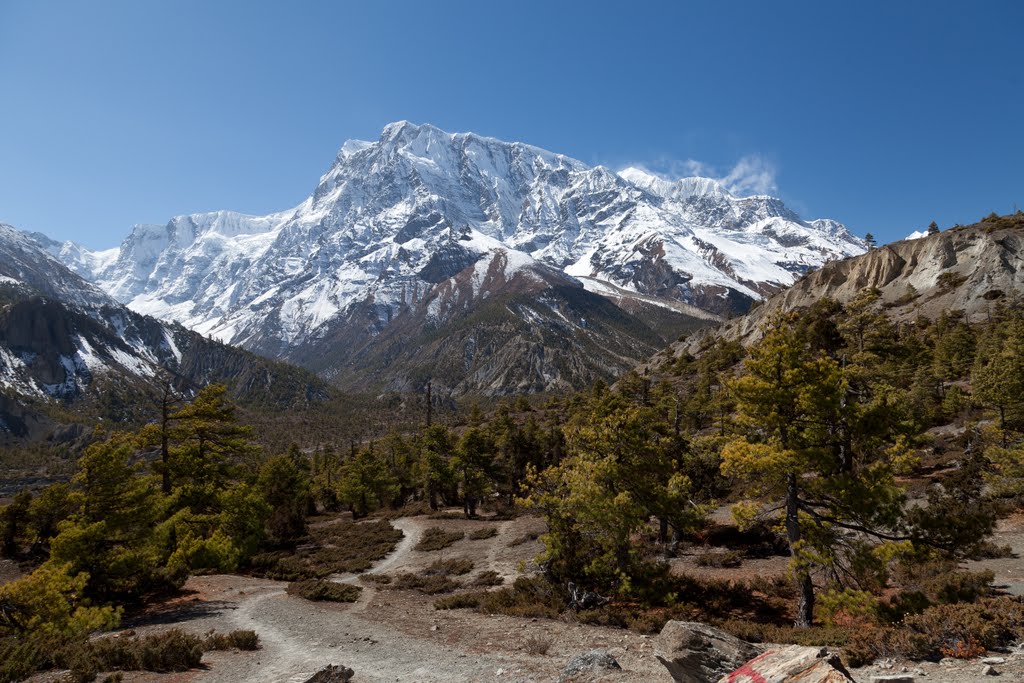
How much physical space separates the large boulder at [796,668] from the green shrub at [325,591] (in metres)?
20.2

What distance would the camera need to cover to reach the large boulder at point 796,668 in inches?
243

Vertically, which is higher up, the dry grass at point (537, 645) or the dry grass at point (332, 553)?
the dry grass at point (537, 645)

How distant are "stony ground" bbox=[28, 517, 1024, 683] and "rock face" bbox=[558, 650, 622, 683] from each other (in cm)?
43

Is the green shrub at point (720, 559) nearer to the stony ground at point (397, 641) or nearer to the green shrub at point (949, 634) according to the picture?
the stony ground at point (397, 641)

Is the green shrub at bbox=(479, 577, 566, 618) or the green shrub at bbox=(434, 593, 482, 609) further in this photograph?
the green shrub at bbox=(434, 593, 482, 609)

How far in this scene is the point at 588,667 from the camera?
455 inches

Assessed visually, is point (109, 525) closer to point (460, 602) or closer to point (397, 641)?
point (397, 641)

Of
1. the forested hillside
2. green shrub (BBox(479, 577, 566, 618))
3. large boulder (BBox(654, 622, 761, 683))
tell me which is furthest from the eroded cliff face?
large boulder (BBox(654, 622, 761, 683))

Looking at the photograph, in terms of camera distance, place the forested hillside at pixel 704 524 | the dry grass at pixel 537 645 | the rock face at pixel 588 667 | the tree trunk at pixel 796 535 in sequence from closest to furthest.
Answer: the rock face at pixel 588 667, the forested hillside at pixel 704 524, the dry grass at pixel 537 645, the tree trunk at pixel 796 535

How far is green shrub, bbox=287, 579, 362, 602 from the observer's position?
22656 mm

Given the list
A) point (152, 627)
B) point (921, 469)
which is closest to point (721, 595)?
point (152, 627)

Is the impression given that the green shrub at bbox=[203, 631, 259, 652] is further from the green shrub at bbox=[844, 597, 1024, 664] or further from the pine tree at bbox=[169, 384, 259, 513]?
the green shrub at bbox=[844, 597, 1024, 664]

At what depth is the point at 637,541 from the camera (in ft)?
95.7

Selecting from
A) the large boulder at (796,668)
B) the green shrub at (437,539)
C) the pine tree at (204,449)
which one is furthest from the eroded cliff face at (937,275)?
the large boulder at (796,668)
